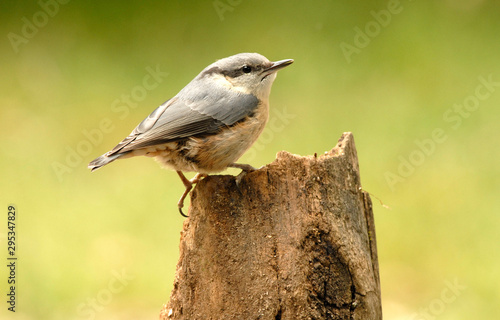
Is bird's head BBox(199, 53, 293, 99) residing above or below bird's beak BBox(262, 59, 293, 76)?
below

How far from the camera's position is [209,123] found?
14.5 feet

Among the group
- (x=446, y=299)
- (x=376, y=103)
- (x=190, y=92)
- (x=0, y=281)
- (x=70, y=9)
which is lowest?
(x=0, y=281)

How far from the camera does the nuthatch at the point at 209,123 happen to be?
4.32 m

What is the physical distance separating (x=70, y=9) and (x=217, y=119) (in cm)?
615

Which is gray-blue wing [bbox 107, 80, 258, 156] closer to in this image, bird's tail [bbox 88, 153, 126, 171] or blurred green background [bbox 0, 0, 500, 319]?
bird's tail [bbox 88, 153, 126, 171]

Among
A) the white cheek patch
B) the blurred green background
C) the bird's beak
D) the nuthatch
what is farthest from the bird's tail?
the blurred green background

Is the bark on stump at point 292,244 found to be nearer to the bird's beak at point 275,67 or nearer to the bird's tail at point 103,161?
the bird's tail at point 103,161

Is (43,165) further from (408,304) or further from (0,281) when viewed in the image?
(408,304)

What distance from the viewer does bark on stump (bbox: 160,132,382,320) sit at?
12.5 feet

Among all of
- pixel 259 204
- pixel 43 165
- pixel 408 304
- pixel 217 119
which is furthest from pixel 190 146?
pixel 43 165

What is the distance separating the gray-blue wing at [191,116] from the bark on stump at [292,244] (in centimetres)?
50

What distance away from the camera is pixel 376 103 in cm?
877

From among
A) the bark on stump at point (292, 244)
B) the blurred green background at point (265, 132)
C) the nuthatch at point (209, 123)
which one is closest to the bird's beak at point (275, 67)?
the nuthatch at point (209, 123)

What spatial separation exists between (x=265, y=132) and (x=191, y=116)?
4.09 metres
